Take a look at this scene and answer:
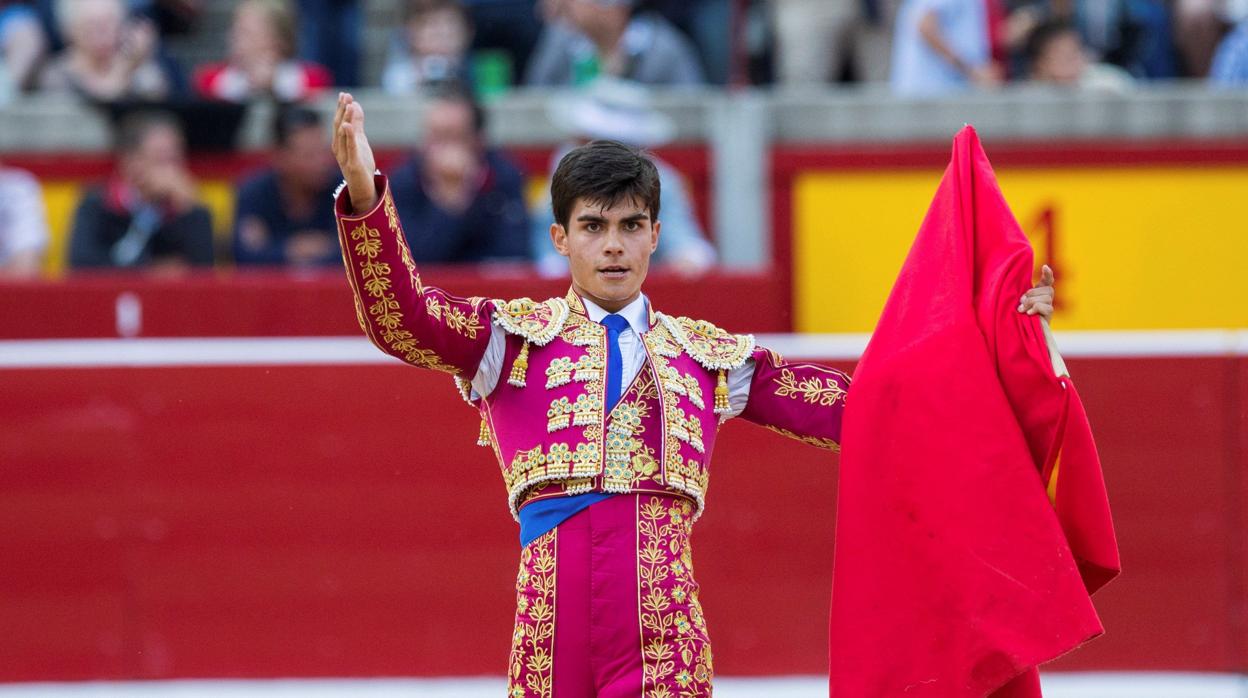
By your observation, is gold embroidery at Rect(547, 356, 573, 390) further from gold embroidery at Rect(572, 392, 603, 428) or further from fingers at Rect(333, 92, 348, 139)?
fingers at Rect(333, 92, 348, 139)

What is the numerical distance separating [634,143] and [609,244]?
3526 mm

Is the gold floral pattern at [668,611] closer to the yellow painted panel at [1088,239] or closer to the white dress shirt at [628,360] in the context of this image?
the white dress shirt at [628,360]

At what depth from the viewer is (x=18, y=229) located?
22.5ft

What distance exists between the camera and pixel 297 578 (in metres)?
5.71

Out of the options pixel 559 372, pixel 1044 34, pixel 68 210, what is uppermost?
pixel 1044 34

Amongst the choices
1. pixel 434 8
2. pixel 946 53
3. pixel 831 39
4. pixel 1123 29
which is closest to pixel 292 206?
pixel 434 8

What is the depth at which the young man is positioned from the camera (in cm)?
300

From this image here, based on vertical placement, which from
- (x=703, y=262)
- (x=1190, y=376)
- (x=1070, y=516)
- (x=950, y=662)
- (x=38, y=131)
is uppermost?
(x=38, y=131)

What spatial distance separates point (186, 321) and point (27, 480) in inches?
32.6

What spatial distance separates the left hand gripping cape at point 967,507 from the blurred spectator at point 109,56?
182 inches

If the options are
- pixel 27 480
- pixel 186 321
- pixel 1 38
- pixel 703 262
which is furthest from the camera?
pixel 1 38

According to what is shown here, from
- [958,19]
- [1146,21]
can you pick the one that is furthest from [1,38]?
[1146,21]

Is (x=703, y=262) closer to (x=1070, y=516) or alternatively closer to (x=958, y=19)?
(x=958, y=19)

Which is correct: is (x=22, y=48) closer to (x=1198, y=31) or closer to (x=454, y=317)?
(x=1198, y=31)
